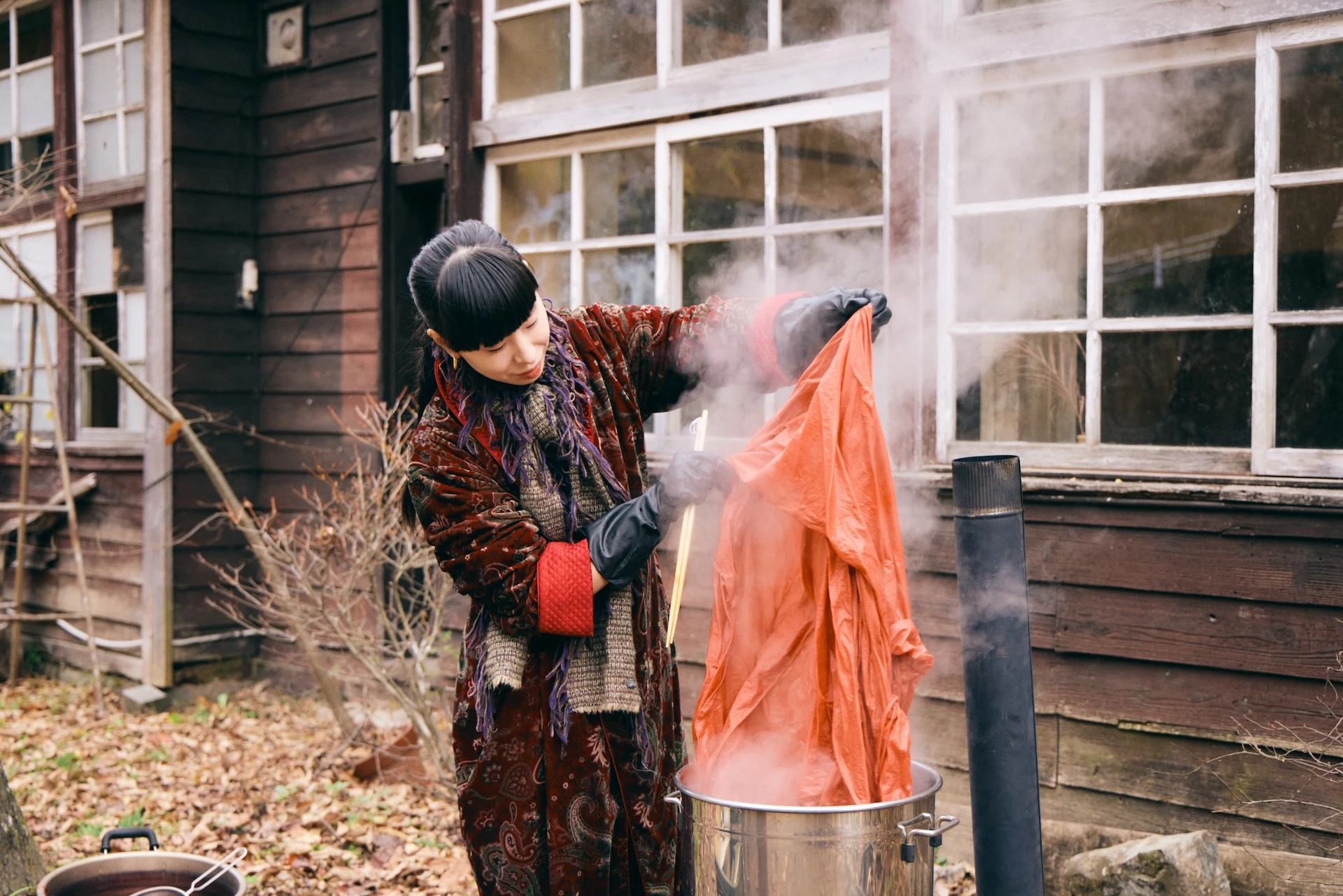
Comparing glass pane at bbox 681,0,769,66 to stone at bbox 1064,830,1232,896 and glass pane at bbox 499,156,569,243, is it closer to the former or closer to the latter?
glass pane at bbox 499,156,569,243

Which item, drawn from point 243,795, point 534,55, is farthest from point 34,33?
point 243,795

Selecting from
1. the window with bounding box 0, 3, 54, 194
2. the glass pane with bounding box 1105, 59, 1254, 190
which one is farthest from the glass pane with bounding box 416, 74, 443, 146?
the glass pane with bounding box 1105, 59, 1254, 190

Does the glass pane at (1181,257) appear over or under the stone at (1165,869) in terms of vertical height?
over

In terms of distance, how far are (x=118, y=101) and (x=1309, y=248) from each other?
698cm

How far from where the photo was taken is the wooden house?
11.1 feet

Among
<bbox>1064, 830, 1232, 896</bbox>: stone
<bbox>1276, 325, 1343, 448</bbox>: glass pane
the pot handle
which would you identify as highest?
<bbox>1276, 325, 1343, 448</bbox>: glass pane

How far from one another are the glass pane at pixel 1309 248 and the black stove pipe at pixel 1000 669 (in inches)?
62.5

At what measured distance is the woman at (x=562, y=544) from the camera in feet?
7.89

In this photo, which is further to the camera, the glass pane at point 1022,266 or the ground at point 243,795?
the ground at point 243,795

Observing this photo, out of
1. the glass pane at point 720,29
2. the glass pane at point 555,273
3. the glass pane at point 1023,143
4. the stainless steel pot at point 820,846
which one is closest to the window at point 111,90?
the glass pane at point 555,273

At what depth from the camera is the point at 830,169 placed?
4.43 metres

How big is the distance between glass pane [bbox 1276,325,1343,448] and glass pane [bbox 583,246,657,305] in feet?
8.33

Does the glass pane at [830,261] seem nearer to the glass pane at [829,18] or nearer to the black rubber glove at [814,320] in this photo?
the glass pane at [829,18]

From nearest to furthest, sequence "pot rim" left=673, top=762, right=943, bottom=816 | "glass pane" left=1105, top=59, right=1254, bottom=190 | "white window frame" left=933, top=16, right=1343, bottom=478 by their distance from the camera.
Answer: "pot rim" left=673, top=762, right=943, bottom=816 → "white window frame" left=933, top=16, right=1343, bottom=478 → "glass pane" left=1105, top=59, right=1254, bottom=190
